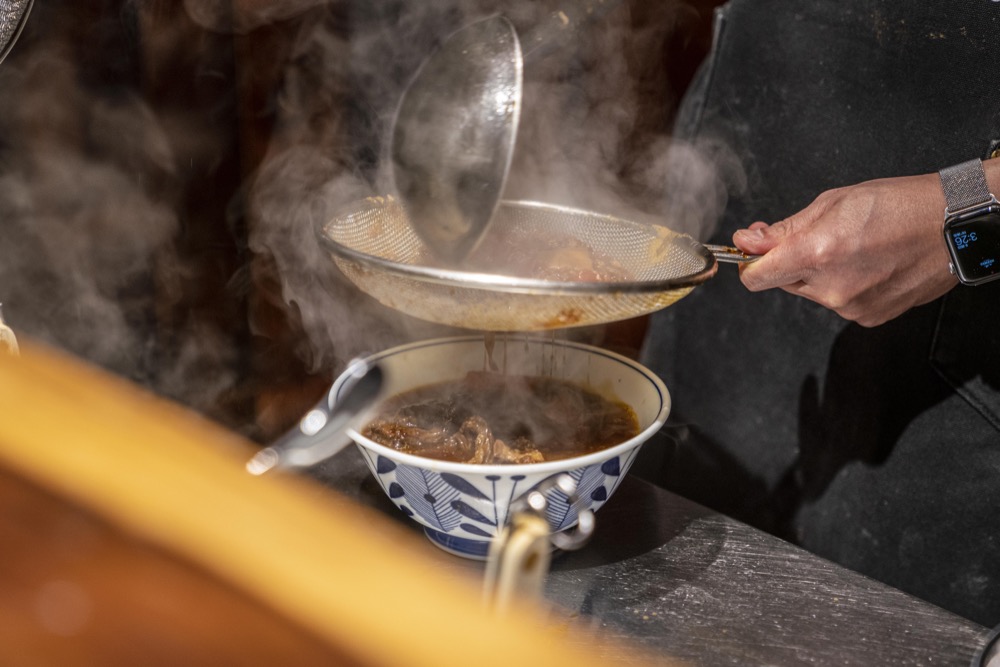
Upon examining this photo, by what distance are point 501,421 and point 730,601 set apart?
0.47 meters

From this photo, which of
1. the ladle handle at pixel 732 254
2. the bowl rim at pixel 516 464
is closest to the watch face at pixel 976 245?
the ladle handle at pixel 732 254

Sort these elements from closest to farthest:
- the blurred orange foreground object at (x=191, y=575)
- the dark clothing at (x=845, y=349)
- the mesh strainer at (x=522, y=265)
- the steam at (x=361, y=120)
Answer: the blurred orange foreground object at (x=191, y=575) → the mesh strainer at (x=522, y=265) → the dark clothing at (x=845, y=349) → the steam at (x=361, y=120)

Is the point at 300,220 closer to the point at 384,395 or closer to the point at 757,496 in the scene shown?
the point at 384,395

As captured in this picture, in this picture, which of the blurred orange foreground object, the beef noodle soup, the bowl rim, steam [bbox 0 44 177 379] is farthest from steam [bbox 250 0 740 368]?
the blurred orange foreground object

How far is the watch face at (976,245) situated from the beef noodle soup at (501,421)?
0.61 metres

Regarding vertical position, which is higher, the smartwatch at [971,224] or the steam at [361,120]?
the smartwatch at [971,224]

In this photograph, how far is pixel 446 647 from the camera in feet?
2.27

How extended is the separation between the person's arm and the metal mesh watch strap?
0.01 metres

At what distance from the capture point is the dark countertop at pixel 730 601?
1.11m

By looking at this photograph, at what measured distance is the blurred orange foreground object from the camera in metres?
0.71

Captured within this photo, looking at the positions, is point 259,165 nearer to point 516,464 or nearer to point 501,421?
point 501,421

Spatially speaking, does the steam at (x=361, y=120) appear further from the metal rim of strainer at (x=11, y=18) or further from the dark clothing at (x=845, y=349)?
the metal rim of strainer at (x=11, y=18)

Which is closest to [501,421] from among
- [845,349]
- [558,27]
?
[558,27]

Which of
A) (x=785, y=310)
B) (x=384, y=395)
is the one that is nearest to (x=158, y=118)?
(x=384, y=395)
